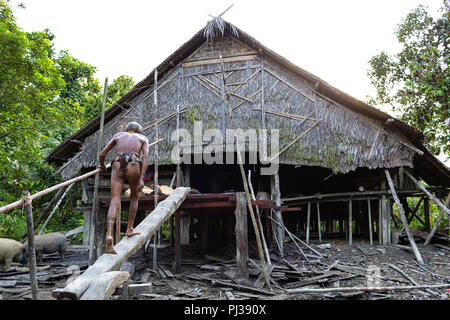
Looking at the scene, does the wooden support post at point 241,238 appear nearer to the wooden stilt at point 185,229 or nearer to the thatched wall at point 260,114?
the thatched wall at point 260,114

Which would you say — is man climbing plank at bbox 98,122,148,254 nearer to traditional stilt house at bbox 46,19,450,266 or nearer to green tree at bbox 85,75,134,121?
traditional stilt house at bbox 46,19,450,266

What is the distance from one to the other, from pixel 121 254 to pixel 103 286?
2.70 ft

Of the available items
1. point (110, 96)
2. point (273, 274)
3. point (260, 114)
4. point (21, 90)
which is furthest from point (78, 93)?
point (273, 274)

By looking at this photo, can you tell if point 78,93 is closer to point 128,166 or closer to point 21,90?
point 21,90

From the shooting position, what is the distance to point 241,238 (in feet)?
19.7

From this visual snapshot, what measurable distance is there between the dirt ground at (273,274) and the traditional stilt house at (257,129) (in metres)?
0.90

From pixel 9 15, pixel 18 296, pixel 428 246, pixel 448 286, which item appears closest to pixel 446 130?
pixel 428 246

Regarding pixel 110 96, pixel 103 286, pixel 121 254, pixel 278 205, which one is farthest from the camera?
pixel 110 96

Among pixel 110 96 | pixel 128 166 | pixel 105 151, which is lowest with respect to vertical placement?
pixel 128 166

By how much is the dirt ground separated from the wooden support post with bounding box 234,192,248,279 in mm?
213

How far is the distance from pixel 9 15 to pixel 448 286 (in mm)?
14653

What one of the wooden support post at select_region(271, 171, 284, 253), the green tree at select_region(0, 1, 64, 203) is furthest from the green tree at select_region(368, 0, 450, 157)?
the green tree at select_region(0, 1, 64, 203)
